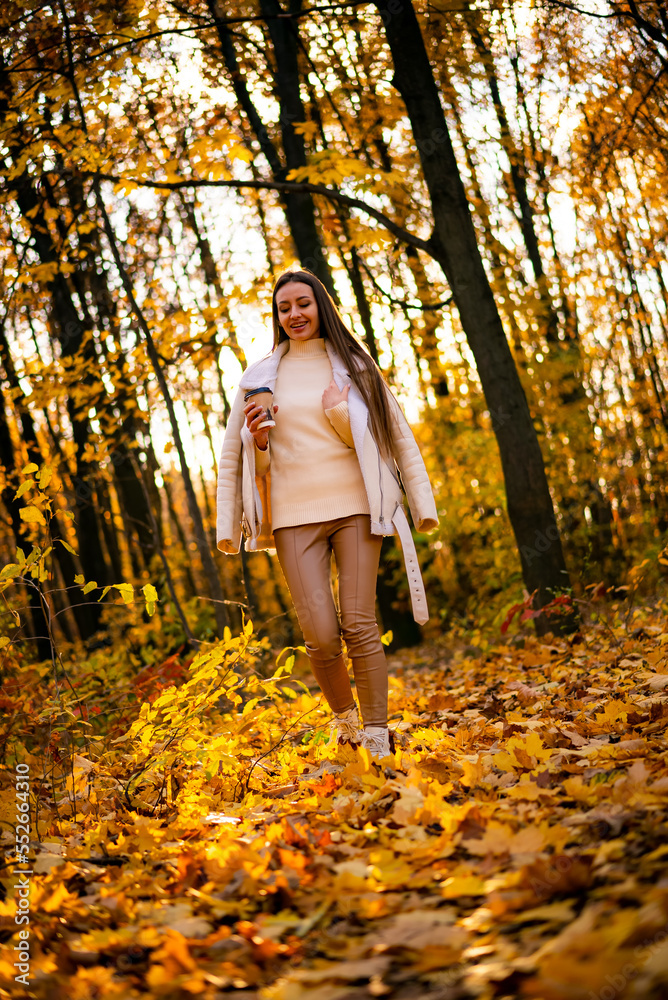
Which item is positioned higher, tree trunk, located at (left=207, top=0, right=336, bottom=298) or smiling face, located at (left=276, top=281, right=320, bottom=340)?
tree trunk, located at (left=207, top=0, right=336, bottom=298)

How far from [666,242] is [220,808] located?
12.7 m

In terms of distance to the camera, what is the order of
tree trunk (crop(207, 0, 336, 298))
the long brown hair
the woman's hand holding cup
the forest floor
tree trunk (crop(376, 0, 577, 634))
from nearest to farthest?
the forest floor < the woman's hand holding cup < the long brown hair < tree trunk (crop(376, 0, 577, 634)) < tree trunk (crop(207, 0, 336, 298))

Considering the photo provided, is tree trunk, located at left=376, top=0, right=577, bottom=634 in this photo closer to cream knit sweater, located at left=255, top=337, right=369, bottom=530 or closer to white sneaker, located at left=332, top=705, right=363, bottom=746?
cream knit sweater, located at left=255, top=337, right=369, bottom=530

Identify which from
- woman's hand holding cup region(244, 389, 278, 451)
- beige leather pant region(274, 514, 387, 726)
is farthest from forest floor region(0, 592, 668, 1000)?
woman's hand holding cup region(244, 389, 278, 451)

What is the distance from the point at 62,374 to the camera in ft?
28.0

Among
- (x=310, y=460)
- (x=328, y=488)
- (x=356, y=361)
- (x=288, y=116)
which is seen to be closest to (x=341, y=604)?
(x=328, y=488)

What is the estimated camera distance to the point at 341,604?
11.9 ft

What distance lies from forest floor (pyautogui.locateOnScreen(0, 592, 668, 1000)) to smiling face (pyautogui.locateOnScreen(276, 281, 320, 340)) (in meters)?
1.52

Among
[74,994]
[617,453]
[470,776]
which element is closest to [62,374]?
[470,776]

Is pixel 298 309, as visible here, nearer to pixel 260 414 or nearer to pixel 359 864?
pixel 260 414

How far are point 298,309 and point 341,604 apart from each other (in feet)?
4.76

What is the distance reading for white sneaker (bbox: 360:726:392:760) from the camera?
3514mm

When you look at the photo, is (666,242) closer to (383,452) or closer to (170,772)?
(383,452)

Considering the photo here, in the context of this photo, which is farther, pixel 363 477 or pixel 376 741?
pixel 363 477
